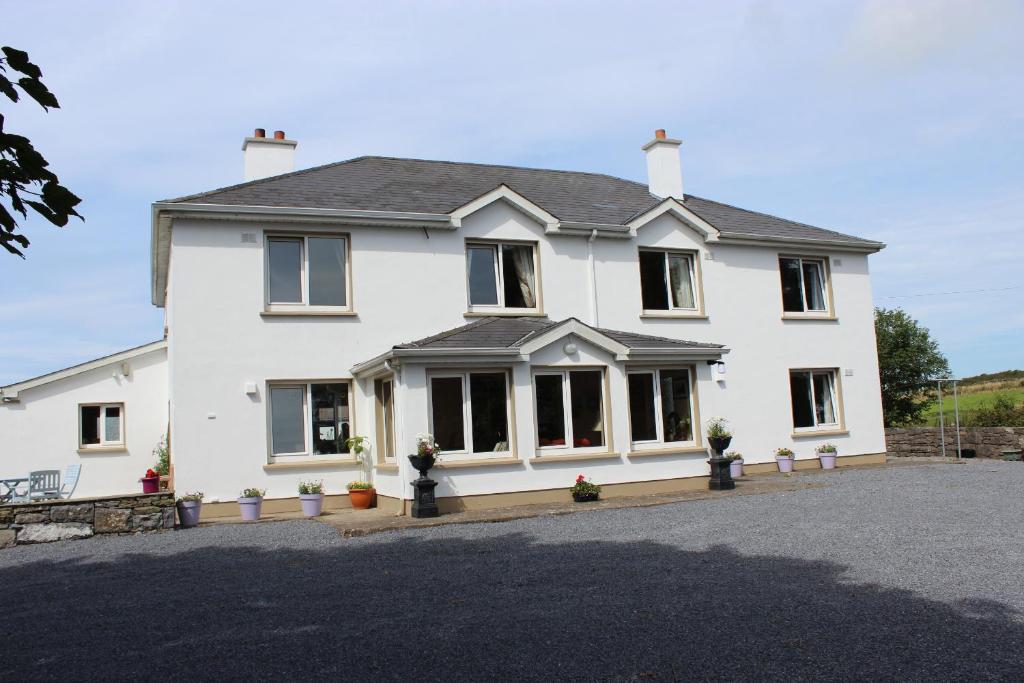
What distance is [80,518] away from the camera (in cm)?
1368

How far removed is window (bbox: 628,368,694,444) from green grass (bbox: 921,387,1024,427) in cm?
1533

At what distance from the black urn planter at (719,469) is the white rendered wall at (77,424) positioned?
1373cm

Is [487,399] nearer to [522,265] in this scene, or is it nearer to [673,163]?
[522,265]

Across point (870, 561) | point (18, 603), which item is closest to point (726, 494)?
point (870, 561)

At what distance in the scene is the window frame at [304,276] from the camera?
661 inches

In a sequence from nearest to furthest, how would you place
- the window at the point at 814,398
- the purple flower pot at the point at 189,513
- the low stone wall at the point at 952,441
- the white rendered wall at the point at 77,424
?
the purple flower pot at the point at 189,513
the white rendered wall at the point at 77,424
the window at the point at 814,398
the low stone wall at the point at 952,441

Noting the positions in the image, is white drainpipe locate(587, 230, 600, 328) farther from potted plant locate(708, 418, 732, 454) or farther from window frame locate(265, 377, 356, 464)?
window frame locate(265, 377, 356, 464)

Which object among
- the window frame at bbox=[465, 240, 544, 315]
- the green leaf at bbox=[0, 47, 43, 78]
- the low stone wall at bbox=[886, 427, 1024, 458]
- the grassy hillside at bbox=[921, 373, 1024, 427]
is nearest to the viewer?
the green leaf at bbox=[0, 47, 43, 78]

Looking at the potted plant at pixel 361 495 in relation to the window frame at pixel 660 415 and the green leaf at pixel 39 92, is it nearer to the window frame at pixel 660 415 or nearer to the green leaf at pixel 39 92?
the window frame at pixel 660 415

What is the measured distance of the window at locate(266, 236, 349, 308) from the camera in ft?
55.8

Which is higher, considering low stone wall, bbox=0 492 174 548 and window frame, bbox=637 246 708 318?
window frame, bbox=637 246 708 318

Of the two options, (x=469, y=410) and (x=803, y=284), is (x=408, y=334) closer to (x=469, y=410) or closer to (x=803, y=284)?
(x=469, y=410)

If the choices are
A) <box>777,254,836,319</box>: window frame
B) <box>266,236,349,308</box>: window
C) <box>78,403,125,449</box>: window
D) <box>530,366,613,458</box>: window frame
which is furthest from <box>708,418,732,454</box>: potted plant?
<box>78,403,125,449</box>: window

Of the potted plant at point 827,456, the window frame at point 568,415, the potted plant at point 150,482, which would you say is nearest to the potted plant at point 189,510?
the potted plant at point 150,482
